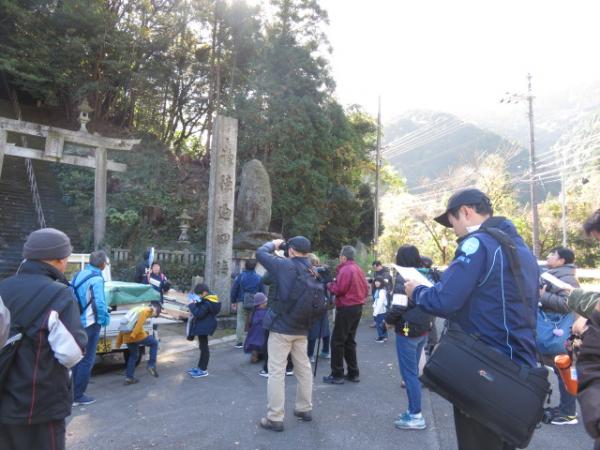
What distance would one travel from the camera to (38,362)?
2.41 m

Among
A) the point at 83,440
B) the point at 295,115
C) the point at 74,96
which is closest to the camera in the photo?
the point at 83,440

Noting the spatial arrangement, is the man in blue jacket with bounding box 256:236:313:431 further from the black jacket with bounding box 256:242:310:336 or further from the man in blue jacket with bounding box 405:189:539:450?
the man in blue jacket with bounding box 405:189:539:450

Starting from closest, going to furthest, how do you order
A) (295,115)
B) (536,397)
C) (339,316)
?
(536,397) → (339,316) → (295,115)

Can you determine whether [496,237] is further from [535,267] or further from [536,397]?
[536,397]

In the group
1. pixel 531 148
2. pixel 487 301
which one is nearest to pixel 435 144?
pixel 531 148

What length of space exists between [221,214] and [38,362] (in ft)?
26.4

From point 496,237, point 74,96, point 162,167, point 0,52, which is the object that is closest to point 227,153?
point 496,237

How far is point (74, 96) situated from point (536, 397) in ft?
77.7

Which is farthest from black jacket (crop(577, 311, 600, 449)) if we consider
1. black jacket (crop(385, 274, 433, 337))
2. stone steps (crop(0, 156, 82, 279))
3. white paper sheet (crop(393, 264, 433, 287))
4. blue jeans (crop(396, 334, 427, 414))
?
stone steps (crop(0, 156, 82, 279))

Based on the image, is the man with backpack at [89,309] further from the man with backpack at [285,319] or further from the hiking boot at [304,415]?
the hiking boot at [304,415]

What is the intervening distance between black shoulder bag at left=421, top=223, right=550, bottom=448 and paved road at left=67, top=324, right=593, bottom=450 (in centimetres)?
197

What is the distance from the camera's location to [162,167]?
19.8 metres

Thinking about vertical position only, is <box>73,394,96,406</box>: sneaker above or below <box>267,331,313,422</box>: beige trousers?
below

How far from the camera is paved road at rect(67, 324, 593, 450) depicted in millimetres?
3891
